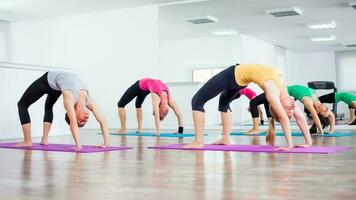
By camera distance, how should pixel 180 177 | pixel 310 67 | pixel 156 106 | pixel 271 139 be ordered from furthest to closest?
pixel 310 67
pixel 156 106
pixel 271 139
pixel 180 177

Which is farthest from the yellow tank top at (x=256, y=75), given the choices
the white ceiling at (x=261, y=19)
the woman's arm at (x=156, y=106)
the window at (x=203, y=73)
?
the window at (x=203, y=73)

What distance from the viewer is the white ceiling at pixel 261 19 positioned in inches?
383

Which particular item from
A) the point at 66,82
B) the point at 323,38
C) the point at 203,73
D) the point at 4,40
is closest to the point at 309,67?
the point at 323,38

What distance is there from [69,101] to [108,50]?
5768 mm

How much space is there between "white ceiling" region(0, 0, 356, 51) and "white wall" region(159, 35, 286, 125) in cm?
29

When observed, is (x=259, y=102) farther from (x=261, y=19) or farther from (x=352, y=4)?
(x=261, y=19)

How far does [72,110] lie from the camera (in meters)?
3.92

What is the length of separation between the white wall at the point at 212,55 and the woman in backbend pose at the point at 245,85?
7.43 m

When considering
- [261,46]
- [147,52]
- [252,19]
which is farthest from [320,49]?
[147,52]

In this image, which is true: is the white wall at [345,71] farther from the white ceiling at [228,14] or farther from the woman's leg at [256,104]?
the woman's leg at [256,104]

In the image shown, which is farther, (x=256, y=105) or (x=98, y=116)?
(x=256, y=105)

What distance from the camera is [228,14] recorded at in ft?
34.5

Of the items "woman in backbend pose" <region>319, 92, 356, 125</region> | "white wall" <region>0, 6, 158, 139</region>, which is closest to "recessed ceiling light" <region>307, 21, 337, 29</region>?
"woman in backbend pose" <region>319, 92, 356, 125</region>

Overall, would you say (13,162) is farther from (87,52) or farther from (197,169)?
(87,52)
